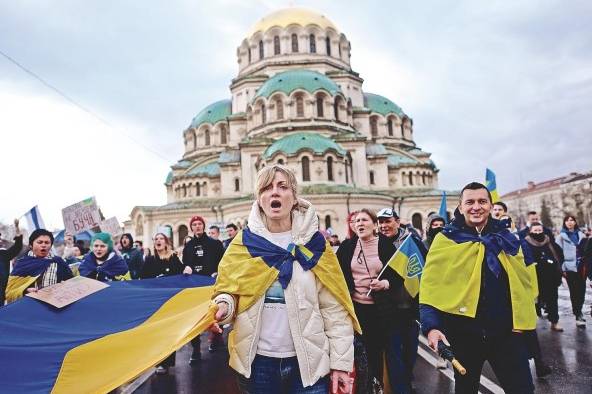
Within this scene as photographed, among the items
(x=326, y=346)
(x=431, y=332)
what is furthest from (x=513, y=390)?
(x=326, y=346)

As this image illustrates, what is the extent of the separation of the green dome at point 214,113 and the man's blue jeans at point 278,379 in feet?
143

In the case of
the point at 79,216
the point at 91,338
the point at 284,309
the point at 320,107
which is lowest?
the point at 91,338

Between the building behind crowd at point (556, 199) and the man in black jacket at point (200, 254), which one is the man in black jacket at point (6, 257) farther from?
the building behind crowd at point (556, 199)

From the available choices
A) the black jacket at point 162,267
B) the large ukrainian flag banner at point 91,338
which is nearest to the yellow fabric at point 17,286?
the large ukrainian flag banner at point 91,338

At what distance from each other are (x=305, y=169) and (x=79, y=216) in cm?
2336

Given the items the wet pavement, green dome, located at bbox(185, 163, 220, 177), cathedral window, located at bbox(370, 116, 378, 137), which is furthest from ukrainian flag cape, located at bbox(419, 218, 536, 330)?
cathedral window, located at bbox(370, 116, 378, 137)

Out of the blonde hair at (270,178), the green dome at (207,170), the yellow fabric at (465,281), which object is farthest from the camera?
the green dome at (207,170)

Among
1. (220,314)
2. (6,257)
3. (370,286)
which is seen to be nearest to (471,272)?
(370,286)

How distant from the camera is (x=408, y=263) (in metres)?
4.97

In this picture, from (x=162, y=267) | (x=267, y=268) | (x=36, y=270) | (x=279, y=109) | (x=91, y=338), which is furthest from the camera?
(x=279, y=109)

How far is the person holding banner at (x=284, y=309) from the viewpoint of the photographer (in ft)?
8.46

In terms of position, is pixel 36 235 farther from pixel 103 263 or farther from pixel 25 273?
pixel 103 263

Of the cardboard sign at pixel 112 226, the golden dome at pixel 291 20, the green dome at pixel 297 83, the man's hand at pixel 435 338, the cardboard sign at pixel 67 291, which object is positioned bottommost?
the man's hand at pixel 435 338

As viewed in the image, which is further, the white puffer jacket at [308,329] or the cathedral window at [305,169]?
the cathedral window at [305,169]
